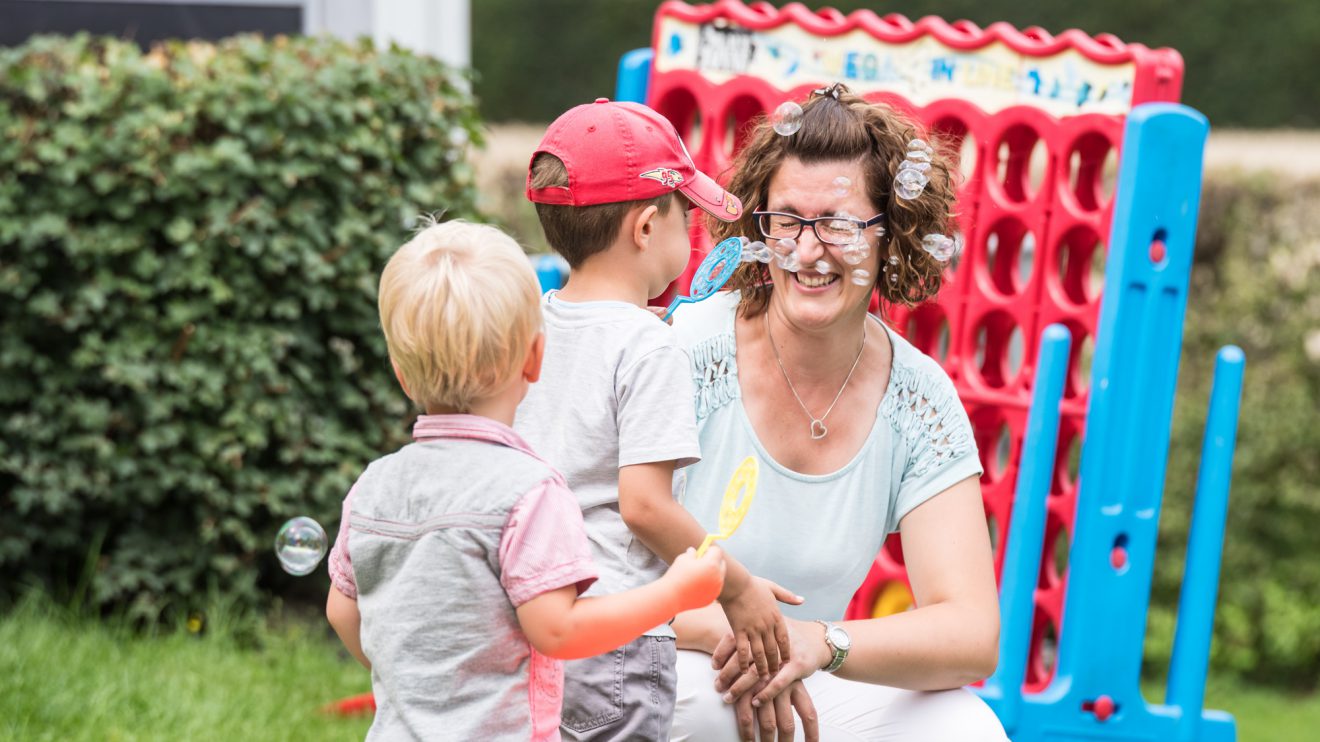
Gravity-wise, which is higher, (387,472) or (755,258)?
(755,258)

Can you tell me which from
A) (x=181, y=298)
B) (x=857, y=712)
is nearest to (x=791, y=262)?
(x=857, y=712)

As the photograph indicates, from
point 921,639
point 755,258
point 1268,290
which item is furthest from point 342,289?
point 1268,290

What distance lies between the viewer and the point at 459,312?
163 cm

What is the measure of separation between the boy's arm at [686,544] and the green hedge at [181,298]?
2.11 meters

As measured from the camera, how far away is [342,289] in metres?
3.99

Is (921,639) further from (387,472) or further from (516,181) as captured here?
(516,181)

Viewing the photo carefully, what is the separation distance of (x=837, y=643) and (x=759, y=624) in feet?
0.66

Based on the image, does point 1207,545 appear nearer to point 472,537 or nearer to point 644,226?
point 644,226

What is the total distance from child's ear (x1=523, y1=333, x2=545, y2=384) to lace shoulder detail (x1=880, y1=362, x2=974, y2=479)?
80 centimetres

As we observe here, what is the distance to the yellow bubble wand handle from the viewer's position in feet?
6.07

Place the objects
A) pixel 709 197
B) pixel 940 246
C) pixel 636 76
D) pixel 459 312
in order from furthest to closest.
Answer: pixel 636 76 < pixel 940 246 < pixel 709 197 < pixel 459 312

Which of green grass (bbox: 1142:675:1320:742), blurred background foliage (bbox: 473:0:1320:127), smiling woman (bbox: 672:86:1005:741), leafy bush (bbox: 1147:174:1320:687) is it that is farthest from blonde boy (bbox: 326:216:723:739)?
blurred background foliage (bbox: 473:0:1320:127)

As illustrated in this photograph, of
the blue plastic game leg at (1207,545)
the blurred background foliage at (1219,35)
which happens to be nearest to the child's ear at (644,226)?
the blue plastic game leg at (1207,545)

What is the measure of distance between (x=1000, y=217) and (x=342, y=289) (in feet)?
5.59
